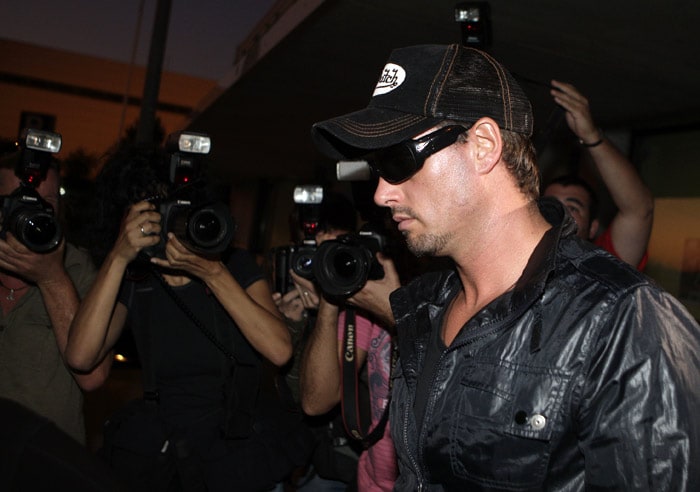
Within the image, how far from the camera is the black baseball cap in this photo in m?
1.64

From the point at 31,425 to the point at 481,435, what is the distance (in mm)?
917

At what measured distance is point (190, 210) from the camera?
2656 millimetres

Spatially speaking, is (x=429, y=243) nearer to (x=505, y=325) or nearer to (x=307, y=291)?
(x=505, y=325)

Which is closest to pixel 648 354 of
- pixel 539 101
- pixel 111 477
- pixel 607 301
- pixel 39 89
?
pixel 607 301

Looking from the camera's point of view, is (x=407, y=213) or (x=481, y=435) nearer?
(x=481, y=435)

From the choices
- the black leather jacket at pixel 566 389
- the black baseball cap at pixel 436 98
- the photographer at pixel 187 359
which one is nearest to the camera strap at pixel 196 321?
the photographer at pixel 187 359

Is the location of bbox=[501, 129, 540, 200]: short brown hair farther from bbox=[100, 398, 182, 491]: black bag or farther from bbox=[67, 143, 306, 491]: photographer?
bbox=[100, 398, 182, 491]: black bag

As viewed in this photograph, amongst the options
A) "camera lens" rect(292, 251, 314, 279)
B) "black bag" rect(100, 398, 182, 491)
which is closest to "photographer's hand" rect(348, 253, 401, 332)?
"camera lens" rect(292, 251, 314, 279)

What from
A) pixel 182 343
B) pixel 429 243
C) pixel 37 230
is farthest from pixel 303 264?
pixel 429 243

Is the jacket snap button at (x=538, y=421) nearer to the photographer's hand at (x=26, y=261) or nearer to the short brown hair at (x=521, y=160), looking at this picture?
the short brown hair at (x=521, y=160)

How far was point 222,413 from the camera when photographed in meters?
2.59

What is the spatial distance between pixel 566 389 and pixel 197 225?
1.65 meters

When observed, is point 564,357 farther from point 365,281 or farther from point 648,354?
point 365,281

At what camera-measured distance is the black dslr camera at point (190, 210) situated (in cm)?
261
